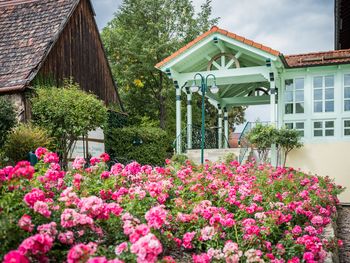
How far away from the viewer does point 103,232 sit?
3434 millimetres

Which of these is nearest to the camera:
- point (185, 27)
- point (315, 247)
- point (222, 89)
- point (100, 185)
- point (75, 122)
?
point (315, 247)

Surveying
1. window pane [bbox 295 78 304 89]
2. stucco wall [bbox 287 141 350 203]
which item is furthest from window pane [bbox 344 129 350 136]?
window pane [bbox 295 78 304 89]

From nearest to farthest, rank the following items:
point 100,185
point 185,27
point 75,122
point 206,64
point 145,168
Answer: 1. point 100,185
2. point 145,168
3. point 75,122
4. point 206,64
5. point 185,27

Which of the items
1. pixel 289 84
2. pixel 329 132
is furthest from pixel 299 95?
pixel 329 132

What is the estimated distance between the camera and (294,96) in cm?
1452

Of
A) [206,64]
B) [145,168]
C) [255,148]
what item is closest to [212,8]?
[206,64]

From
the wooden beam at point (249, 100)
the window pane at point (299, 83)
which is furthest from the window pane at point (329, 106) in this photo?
the wooden beam at point (249, 100)

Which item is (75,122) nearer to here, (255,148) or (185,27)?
(255,148)

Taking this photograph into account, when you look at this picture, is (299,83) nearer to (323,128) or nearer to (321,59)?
(321,59)

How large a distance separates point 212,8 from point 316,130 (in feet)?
54.2

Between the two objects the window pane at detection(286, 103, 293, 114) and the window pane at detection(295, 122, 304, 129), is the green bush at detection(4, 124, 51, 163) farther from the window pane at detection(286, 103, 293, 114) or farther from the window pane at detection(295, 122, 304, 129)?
the window pane at detection(295, 122, 304, 129)

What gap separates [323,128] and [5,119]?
10.3 m

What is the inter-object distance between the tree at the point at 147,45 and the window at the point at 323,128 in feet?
37.9

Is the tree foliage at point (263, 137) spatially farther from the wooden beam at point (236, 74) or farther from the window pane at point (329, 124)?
the window pane at point (329, 124)
